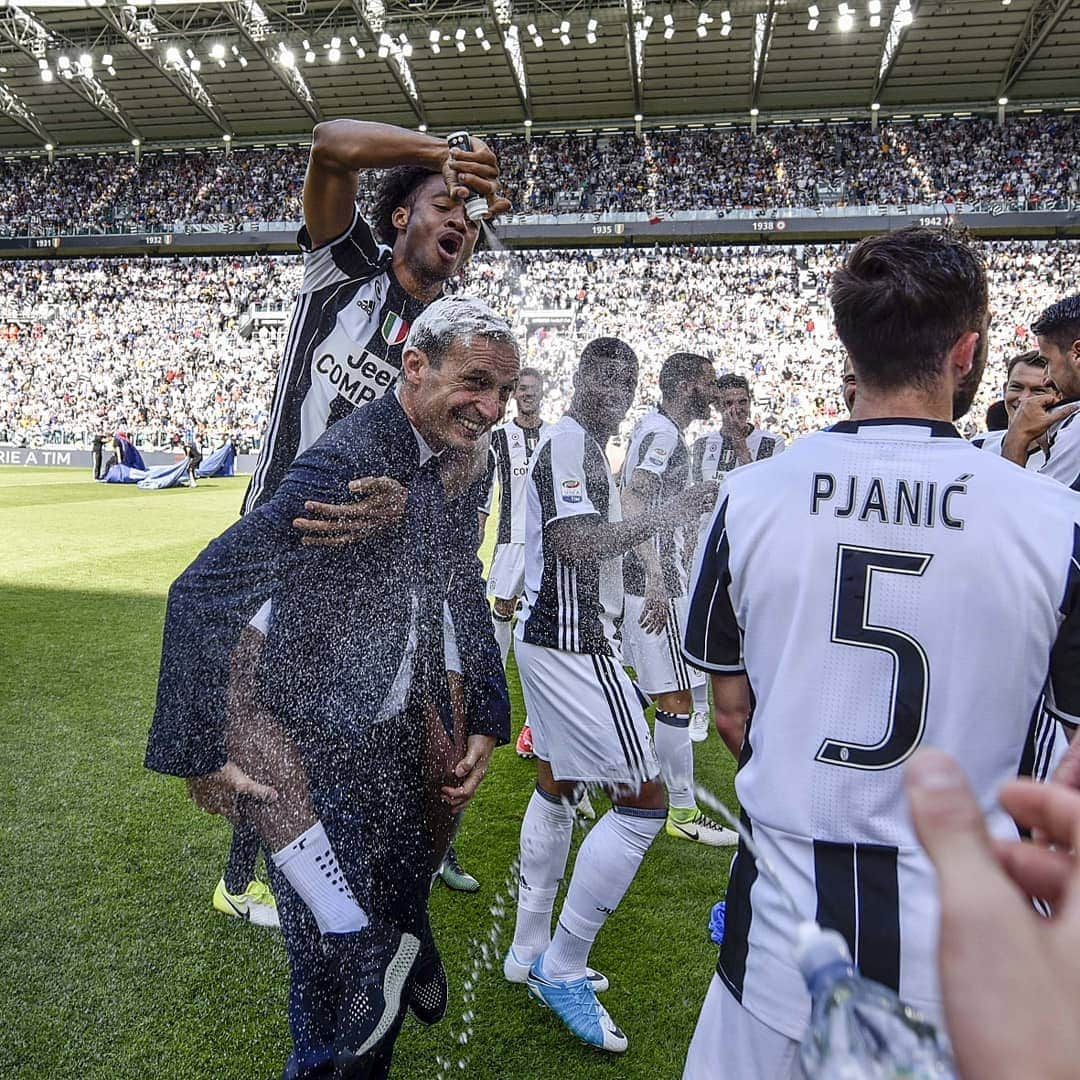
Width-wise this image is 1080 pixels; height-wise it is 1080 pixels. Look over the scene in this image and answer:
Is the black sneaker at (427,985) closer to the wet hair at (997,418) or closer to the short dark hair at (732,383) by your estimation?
the short dark hair at (732,383)

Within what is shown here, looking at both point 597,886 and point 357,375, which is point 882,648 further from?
point 597,886

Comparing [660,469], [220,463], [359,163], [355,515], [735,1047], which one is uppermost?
[359,163]

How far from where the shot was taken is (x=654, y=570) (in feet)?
14.1

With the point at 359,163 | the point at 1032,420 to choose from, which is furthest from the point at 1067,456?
the point at 359,163

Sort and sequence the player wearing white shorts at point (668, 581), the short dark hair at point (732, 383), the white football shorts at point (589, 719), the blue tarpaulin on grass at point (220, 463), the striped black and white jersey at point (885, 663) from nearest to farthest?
the striped black and white jersey at point (885, 663), the white football shorts at point (589, 719), the player wearing white shorts at point (668, 581), the short dark hair at point (732, 383), the blue tarpaulin on grass at point (220, 463)

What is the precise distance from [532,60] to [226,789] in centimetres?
3086

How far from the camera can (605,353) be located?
345 cm

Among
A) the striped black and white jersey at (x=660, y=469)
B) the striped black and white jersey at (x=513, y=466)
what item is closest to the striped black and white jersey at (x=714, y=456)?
the striped black and white jersey at (x=660, y=469)

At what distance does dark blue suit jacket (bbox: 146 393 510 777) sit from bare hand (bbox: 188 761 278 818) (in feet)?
0.17

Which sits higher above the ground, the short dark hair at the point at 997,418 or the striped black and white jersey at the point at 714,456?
the short dark hair at the point at 997,418

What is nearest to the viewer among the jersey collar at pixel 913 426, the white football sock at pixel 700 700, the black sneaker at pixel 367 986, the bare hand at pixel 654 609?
the jersey collar at pixel 913 426

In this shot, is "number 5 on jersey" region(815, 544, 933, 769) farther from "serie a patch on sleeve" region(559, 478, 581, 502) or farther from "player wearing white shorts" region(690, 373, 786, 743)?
"player wearing white shorts" region(690, 373, 786, 743)

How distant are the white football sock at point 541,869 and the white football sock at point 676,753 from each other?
4.80 ft

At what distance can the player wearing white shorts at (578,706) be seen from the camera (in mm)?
2873
